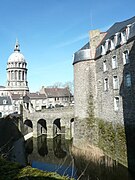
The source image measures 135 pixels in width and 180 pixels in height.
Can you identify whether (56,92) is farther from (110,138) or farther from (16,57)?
(110,138)

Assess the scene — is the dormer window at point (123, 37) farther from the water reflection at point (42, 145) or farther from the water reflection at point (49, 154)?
the water reflection at point (42, 145)

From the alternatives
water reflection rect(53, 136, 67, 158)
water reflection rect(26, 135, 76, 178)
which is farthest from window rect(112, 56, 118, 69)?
water reflection rect(53, 136, 67, 158)

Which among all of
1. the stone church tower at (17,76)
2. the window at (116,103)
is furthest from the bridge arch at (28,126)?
the stone church tower at (17,76)

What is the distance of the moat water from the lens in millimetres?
11633

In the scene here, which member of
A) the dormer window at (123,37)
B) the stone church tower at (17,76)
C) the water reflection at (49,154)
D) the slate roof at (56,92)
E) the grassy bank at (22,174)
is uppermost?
the stone church tower at (17,76)

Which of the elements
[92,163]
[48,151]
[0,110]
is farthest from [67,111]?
[0,110]

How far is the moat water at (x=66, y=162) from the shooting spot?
11.6 metres

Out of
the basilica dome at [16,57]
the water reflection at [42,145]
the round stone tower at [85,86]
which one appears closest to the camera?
the round stone tower at [85,86]

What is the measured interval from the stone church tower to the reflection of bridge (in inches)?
1094

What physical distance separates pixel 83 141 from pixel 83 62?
670cm

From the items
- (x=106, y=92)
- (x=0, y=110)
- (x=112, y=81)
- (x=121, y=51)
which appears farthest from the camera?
(x=0, y=110)

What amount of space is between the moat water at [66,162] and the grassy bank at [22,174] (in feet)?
7.71

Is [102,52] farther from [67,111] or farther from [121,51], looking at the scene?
[67,111]

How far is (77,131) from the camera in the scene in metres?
18.3
